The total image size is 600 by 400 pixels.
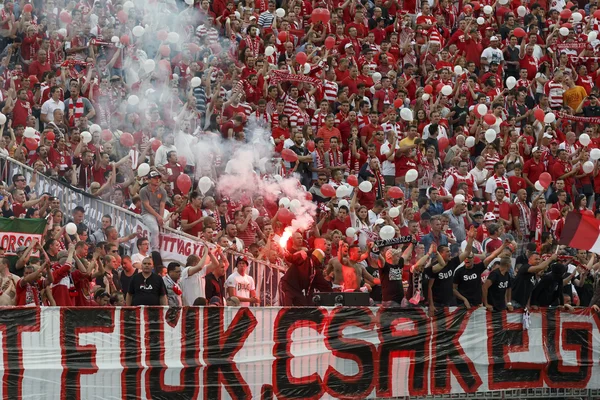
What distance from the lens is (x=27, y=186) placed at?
54.0 feet

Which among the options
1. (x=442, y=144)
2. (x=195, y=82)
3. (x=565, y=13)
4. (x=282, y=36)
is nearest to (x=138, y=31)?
(x=195, y=82)

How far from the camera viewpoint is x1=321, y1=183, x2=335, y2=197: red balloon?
61.4 ft

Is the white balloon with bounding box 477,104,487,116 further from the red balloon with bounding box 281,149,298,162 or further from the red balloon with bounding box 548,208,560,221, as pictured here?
the red balloon with bounding box 281,149,298,162

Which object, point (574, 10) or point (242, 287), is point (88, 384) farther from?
point (574, 10)

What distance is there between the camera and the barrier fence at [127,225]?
619 inches

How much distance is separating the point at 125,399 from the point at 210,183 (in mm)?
5595

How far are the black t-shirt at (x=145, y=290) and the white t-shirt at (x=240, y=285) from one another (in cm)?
131

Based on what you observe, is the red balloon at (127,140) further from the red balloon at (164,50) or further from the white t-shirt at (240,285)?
the white t-shirt at (240,285)

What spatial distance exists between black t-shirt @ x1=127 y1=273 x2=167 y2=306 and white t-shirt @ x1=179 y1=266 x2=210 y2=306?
0.91m

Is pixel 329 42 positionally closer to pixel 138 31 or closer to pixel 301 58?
pixel 301 58

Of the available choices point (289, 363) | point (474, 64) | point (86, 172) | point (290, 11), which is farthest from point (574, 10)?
point (289, 363)

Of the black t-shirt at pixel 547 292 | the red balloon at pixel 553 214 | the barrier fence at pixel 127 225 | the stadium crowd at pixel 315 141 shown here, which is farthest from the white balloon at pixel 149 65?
the black t-shirt at pixel 547 292

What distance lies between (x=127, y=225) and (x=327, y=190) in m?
3.51

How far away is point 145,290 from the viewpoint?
13641 mm
